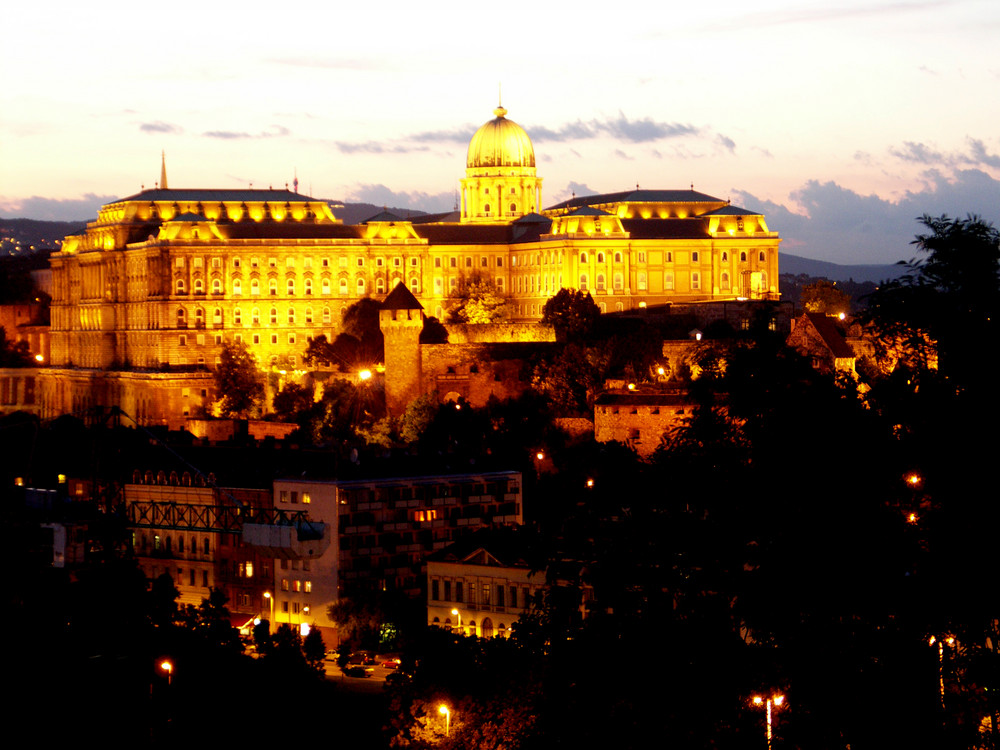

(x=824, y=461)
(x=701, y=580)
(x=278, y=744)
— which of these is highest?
(x=824, y=461)

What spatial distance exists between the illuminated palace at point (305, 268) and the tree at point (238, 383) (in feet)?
10.2

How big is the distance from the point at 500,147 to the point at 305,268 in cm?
3340

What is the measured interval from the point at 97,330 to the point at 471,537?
91.1 m

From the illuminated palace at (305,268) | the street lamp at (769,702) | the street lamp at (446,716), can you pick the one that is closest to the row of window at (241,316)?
the illuminated palace at (305,268)

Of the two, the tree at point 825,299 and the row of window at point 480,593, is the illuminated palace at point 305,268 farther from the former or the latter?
the row of window at point 480,593

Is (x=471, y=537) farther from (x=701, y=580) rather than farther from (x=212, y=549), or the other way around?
(x=701, y=580)

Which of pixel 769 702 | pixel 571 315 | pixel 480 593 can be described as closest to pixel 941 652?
pixel 769 702

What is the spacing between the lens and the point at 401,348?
389 feet

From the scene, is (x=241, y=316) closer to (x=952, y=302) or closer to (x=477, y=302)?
(x=477, y=302)

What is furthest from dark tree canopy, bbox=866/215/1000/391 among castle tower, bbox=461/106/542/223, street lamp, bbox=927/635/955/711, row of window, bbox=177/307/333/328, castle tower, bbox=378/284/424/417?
castle tower, bbox=461/106/542/223

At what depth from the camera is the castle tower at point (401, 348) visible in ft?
387

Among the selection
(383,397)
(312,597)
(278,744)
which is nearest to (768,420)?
(278,744)

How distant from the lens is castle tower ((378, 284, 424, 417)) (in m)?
118

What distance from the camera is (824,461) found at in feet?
144
